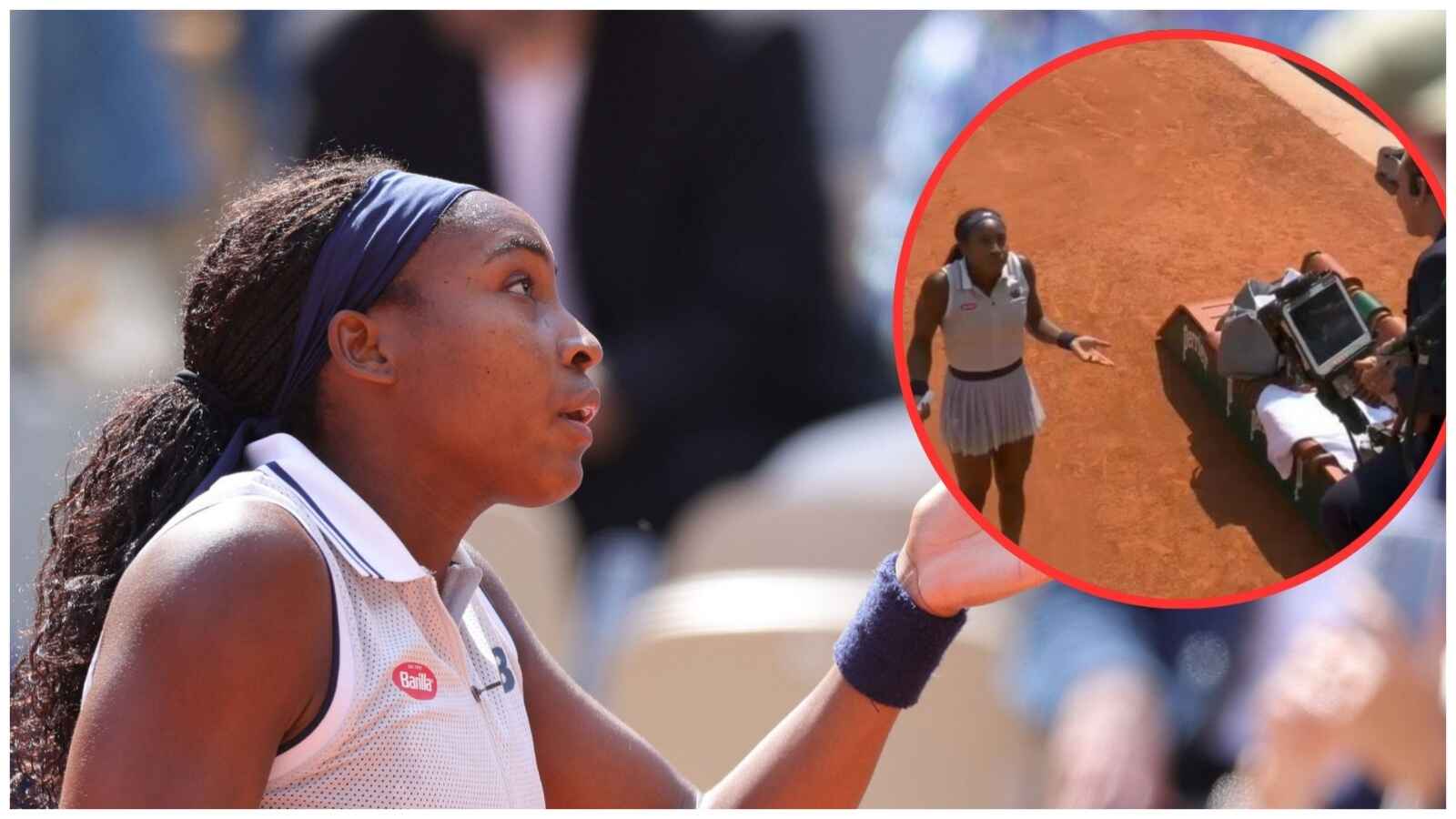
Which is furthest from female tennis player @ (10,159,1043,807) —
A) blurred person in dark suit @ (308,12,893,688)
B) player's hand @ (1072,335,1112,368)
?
blurred person in dark suit @ (308,12,893,688)

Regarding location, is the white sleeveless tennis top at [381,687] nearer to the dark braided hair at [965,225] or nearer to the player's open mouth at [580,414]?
the player's open mouth at [580,414]

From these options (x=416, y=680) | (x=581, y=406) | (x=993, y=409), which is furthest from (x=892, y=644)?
(x=416, y=680)

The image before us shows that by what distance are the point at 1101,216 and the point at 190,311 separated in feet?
2.96

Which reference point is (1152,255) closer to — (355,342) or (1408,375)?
(1408,375)

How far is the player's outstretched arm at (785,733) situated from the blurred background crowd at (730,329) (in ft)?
3.17

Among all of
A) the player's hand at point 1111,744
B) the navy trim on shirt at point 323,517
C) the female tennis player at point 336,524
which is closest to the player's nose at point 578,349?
the female tennis player at point 336,524

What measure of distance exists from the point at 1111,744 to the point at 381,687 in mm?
1642

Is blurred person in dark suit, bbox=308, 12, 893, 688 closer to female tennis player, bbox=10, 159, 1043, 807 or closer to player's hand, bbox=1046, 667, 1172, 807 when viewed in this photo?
player's hand, bbox=1046, 667, 1172, 807

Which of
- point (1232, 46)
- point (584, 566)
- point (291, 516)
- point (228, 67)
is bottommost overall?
point (584, 566)

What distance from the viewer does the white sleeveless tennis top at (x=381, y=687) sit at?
72.2 inches

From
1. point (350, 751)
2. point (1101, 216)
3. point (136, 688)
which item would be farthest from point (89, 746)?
point (1101, 216)

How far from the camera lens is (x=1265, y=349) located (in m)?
1.98

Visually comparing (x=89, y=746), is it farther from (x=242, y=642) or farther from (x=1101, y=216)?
(x=1101, y=216)

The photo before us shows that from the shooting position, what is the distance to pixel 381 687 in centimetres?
186
